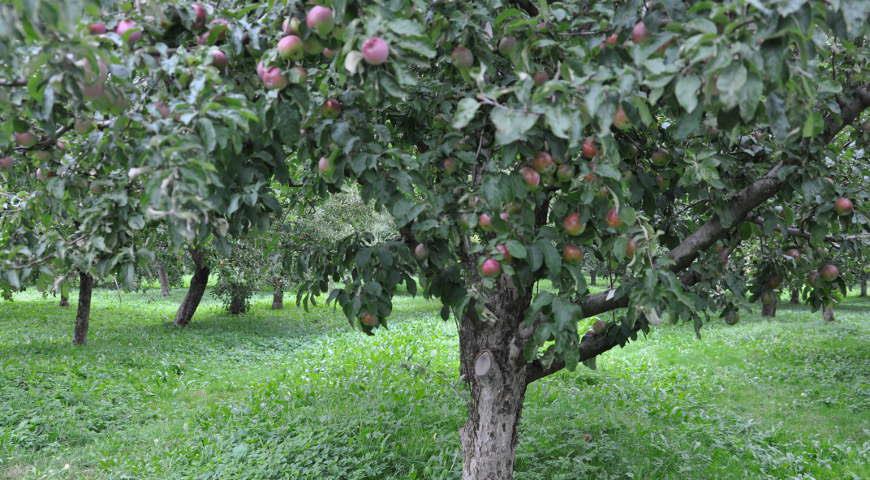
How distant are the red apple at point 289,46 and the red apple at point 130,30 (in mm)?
531

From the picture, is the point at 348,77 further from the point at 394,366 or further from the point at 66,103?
the point at 394,366

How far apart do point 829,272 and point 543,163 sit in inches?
85.4

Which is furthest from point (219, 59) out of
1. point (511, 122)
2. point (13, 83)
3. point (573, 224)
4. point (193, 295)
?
point (193, 295)

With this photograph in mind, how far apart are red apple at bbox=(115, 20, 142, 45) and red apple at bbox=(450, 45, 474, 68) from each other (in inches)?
49.3

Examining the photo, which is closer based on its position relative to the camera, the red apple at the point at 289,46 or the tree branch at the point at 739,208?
the red apple at the point at 289,46

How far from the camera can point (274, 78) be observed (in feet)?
7.84

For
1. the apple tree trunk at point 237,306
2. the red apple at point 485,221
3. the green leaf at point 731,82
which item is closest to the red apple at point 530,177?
the red apple at point 485,221

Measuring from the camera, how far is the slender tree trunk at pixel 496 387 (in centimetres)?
383

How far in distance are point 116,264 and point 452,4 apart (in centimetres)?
184

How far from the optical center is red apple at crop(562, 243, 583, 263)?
9.66 ft

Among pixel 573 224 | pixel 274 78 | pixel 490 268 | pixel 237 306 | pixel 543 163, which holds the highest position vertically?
pixel 274 78

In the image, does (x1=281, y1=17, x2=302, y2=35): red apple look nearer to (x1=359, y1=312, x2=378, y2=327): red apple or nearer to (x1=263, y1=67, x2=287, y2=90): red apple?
(x1=263, y1=67, x2=287, y2=90): red apple

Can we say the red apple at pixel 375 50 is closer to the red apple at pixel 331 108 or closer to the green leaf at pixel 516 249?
the red apple at pixel 331 108

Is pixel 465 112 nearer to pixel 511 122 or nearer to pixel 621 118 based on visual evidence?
pixel 511 122
